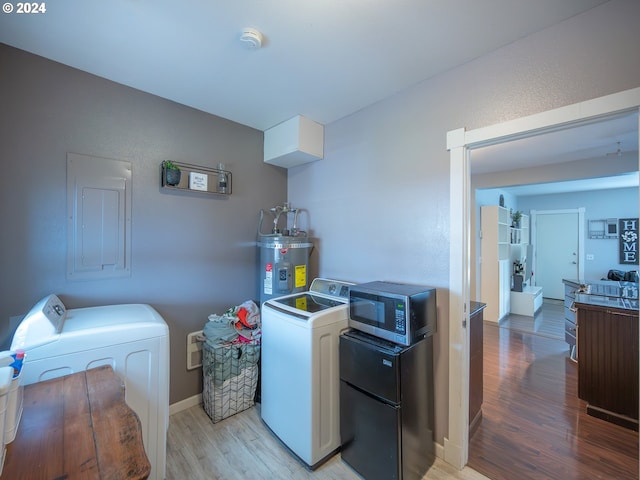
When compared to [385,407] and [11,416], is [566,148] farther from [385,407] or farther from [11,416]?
[11,416]

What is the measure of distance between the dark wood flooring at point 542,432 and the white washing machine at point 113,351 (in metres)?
1.96

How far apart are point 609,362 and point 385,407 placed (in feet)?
6.82

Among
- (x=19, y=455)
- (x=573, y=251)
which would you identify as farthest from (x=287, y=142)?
(x=573, y=251)

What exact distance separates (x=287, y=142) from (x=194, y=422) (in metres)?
2.44

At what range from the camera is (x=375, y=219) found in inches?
87.4

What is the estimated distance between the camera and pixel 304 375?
1698 millimetres

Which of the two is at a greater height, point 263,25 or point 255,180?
point 263,25

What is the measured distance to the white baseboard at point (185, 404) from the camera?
7.25ft

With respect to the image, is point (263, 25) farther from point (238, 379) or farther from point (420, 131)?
point (238, 379)

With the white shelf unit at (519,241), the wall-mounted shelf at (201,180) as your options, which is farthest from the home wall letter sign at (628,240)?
the wall-mounted shelf at (201,180)

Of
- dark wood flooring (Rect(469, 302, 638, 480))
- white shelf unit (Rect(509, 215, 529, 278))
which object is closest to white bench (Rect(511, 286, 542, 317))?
white shelf unit (Rect(509, 215, 529, 278))

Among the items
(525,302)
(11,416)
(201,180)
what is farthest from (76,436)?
(525,302)

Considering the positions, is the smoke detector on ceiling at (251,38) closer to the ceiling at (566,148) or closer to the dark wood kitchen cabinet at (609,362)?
the ceiling at (566,148)

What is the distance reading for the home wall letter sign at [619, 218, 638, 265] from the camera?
5.26 m
